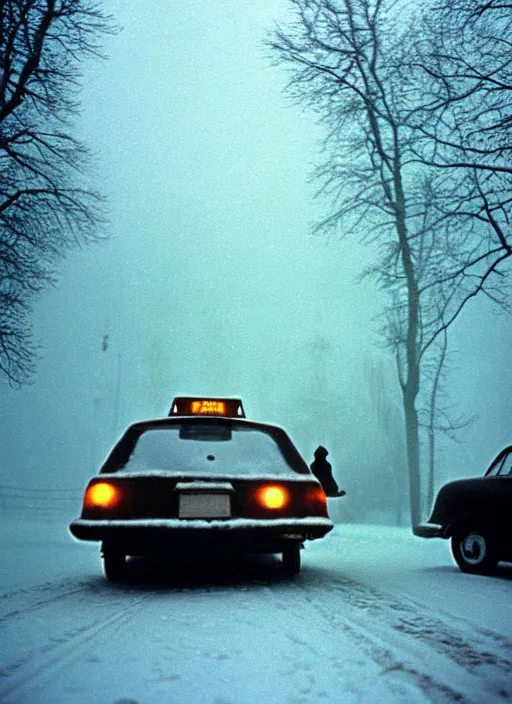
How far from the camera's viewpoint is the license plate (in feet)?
15.0

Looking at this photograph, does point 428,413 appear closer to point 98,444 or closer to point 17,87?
point 17,87

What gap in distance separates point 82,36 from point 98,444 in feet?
268

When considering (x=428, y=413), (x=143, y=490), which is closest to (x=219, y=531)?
(x=143, y=490)

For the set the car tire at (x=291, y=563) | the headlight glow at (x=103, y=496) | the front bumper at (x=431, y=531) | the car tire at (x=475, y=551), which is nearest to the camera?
the headlight glow at (x=103, y=496)

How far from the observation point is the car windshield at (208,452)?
489 centimetres

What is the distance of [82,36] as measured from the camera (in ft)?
41.2

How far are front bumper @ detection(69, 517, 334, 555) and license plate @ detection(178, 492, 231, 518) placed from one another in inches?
2.0

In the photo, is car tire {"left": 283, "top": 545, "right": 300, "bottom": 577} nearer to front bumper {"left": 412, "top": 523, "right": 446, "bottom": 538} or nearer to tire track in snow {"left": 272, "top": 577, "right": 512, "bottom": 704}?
tire track in snow {"left": 272, "top": 577, "right": 512, "bottom": 704}

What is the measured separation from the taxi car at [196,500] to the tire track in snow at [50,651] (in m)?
0.54

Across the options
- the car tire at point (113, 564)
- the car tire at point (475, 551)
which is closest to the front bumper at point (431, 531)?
the car tire at point (475, 551)

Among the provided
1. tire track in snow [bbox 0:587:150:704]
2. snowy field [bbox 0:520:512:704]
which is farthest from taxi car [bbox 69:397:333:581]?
tire track in snow [bbox 0:587:150:704]

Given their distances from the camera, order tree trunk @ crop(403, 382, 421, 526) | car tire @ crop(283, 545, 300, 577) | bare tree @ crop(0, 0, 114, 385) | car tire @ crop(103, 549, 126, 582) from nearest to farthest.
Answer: car tire @ crop(103, 549, 126, 582) < car tire @ crop(283, 545, 300, 577) < bare tree @ crop(0, 0, 114, 385) < tree trunk @ crop(403, 382, 421, 526)

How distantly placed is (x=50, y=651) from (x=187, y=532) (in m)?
1.61

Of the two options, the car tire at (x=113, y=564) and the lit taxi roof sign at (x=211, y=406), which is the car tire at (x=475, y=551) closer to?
the lit taxi roof sign at (x=211, y=406)
